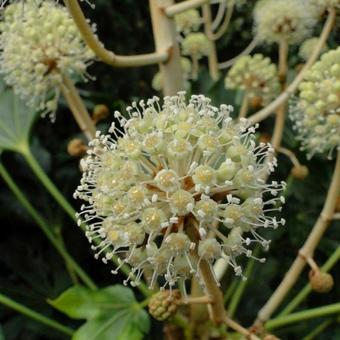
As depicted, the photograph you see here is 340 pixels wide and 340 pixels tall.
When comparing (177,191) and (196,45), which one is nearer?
(177,191)

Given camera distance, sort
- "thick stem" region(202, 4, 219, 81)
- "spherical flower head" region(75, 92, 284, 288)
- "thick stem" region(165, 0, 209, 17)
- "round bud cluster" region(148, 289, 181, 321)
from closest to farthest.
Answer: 1. "spherical flower head" region(75, 92, 284, 288)
2. "round bud cluster" region(148, 289, 181, 321)
3. "thick stem" region(165, 0, 209, 17)
4. "thick stem" region(202, 4, 219, 81)

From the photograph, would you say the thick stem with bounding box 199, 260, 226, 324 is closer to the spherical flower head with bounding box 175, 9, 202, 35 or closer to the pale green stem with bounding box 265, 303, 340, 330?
the pale green stem with bounding box 265, 303, 340, 330

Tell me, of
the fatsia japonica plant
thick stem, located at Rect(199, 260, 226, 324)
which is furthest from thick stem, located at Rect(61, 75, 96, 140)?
thick stem, located at Rect(199, 260, 226, 324)

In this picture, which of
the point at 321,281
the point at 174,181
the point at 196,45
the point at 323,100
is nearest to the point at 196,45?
the point at 196,45

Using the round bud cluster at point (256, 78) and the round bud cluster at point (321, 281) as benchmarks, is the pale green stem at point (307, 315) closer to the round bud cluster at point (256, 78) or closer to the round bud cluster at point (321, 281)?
the round bud cluster at point (321, 281)

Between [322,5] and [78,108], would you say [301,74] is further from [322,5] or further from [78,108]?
[78,108]

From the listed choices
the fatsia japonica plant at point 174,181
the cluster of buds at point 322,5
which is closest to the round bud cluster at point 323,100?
the fatsia japonica plant at point 174,181

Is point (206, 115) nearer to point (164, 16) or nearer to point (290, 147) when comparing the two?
point (164, 16)
